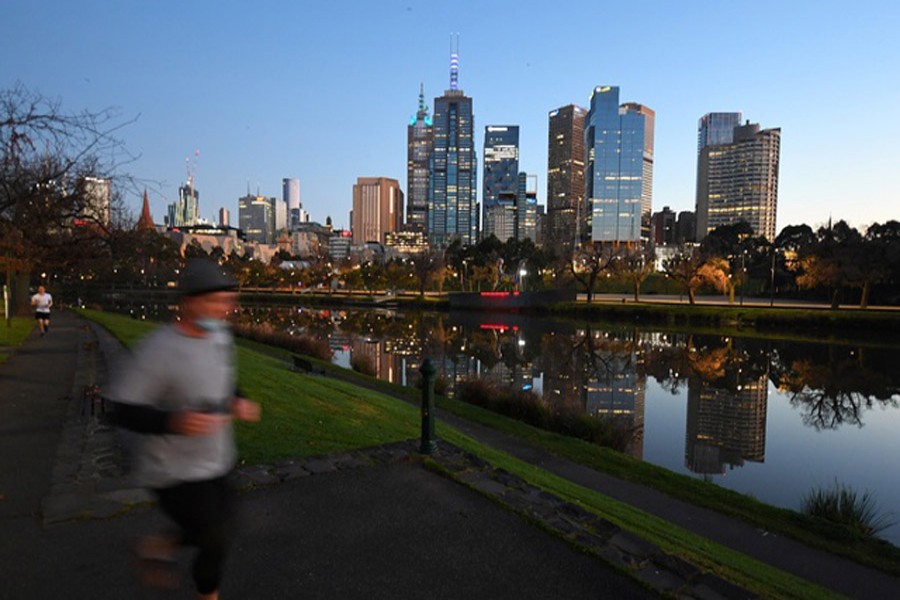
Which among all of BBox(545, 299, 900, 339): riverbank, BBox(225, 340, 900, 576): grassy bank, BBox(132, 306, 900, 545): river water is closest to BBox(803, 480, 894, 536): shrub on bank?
BBox(132, 306, 900, 545): river water

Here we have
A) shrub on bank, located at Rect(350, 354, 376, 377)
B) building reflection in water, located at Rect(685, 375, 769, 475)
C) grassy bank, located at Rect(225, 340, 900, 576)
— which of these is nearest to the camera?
grassy bank, located at Rect(225, 340, 900, 576)

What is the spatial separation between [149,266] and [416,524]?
114289 millimetres

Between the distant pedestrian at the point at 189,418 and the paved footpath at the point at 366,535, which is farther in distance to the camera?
the paved footpath at the point at 366,535

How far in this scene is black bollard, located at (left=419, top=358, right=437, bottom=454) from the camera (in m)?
6.63

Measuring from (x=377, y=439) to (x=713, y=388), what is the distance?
16.9m

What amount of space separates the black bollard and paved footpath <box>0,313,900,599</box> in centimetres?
17

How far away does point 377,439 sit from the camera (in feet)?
25.5

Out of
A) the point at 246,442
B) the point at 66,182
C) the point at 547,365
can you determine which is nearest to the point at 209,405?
the point at 246,442

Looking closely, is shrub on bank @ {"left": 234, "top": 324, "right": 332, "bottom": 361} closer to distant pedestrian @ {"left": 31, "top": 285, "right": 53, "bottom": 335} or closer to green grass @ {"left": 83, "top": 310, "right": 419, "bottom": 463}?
distant pedestrian @ {"left": 31, "top": 285, "right": 53, "bottom": 335}

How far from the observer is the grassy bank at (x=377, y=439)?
5.16 metres

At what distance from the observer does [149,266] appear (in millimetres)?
102625

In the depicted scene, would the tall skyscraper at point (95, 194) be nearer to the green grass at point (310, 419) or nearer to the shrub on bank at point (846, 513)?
Result: the green grass at point (310, 419)

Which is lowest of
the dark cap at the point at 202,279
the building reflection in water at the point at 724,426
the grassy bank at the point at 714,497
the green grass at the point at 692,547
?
the building reflection in water at the point at 724,426

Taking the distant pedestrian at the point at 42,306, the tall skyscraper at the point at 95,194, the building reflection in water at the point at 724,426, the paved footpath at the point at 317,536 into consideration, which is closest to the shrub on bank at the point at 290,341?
the distant pedestrian at the point at 42,306
